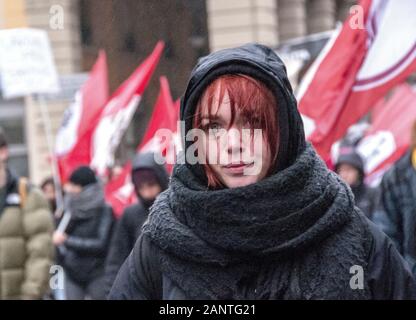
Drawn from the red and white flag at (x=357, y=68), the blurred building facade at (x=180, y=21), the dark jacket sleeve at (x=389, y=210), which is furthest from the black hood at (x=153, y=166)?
the dark jacket sleeve at (x=389, y=210)

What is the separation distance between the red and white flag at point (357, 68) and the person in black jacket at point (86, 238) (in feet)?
4.77

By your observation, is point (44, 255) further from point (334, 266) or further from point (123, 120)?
point (334, 266)

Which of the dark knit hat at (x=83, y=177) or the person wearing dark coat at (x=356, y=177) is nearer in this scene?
the person wearing dark coat at (x=356, y=177)

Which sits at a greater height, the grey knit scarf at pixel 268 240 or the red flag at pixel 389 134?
the grey knit scarf at pixel 268 240

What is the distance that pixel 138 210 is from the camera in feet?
11.5

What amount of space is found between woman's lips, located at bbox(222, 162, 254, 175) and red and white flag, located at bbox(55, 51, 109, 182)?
4.15 m

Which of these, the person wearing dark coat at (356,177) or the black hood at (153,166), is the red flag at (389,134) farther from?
the black hood at (153,166)

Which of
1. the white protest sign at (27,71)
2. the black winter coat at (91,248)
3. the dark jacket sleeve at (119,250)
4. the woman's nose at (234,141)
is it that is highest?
the woman's nose at (234,141)

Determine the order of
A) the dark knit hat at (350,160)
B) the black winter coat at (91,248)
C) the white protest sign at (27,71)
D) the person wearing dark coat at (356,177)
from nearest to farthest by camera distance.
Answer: the person wearing dark coat at (356,177), the dark knit hat at (350,160), the black winter coat at (91,248), the white protest sign at (27,71)

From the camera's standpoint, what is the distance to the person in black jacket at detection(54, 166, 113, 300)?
4.28 metres

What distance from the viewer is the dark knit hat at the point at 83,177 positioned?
5.12 m

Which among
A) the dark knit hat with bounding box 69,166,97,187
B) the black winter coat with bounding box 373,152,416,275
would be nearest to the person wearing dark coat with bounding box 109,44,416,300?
the black winter coat with bounding box 373,152,416,275

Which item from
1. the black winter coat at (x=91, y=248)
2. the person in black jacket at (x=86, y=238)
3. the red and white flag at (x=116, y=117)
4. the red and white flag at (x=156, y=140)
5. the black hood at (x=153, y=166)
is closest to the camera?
the red and white flag at (x=156, y=140)

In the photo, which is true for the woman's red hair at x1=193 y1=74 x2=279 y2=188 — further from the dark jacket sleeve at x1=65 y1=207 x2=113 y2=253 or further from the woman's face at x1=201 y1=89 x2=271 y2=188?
the dark jacket sleeve at x1=65 y1=207 x2=113 y2=253
